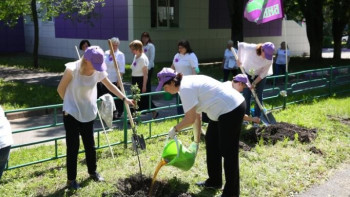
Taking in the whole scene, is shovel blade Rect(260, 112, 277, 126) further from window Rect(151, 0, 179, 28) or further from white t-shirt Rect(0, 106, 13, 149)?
window Rect(151, 0, 179, 28)

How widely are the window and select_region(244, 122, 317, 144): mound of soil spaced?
1281 centimetres

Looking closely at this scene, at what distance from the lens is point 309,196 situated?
15.2ft

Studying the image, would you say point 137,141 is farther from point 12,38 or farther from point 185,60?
point 12,38

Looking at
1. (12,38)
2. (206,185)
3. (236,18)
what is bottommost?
(206,185)

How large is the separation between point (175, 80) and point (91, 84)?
3.00 feet

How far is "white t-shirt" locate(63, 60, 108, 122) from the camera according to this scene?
13.4 ft

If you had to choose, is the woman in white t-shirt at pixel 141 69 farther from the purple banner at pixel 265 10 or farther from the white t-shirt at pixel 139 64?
the purple banner at pixel 265 10

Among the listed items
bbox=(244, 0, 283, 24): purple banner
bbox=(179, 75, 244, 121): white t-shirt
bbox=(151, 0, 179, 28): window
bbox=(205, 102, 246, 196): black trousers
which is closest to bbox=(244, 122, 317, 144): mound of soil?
bbox=(205, 102, 246, 196): black trousers

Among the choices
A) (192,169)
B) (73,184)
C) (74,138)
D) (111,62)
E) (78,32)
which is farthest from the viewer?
(78,32)

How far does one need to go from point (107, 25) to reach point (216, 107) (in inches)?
593

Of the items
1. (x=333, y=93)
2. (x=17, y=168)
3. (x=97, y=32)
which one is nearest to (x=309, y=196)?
(x=17, y=168)

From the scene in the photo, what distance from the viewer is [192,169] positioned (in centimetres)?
518

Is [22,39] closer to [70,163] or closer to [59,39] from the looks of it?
[59,39]

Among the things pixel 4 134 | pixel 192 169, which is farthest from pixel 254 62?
pixel 4 134
